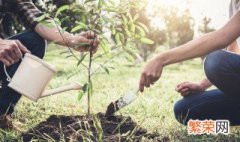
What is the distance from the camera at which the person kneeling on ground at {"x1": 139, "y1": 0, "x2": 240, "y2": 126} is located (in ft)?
8.84

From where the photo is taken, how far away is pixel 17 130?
326 cm

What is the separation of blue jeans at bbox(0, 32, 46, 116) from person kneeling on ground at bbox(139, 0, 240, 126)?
1263mm

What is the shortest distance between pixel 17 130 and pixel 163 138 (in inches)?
45.9

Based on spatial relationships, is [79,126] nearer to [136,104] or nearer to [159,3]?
[136,104]

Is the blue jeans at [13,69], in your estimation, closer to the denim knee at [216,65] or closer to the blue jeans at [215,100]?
the blue jeans at [215,100]

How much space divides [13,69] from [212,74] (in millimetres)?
1613

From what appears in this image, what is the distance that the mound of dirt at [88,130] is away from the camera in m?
2.65

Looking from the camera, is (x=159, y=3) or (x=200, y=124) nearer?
(x=200, y=124)

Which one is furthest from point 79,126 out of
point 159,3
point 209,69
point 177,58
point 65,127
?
point 159,3

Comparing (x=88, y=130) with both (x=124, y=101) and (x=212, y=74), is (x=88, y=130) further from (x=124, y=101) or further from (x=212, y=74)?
(x=212, y=74)

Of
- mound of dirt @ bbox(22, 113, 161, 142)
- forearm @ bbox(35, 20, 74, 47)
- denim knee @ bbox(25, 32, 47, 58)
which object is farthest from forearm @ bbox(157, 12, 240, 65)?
denim knee @ bbox(25, 32, 47, 58)

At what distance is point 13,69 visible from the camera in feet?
11.1

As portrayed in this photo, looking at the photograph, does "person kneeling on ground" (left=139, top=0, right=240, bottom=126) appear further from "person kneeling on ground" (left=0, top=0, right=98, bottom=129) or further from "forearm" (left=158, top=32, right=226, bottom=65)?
"person kneeling on ground" (left=0, top=0, right=98, bottom=129)

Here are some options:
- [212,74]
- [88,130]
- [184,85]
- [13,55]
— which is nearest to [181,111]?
[184,85]
